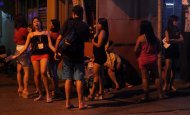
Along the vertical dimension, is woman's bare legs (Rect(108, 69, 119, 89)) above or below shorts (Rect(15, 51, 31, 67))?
below

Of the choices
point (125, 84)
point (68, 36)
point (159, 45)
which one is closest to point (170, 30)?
point (159, 45)

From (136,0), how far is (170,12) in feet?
3.93

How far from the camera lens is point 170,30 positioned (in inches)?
442

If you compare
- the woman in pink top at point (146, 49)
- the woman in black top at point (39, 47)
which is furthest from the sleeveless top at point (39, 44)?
the woman in pink top at point (146, 49)

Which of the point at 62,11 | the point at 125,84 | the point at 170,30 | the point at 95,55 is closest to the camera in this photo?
the point at 95,55

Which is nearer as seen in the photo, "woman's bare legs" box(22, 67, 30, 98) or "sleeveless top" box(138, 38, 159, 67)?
"sleeveless top" box(138, 38, 159, 67)

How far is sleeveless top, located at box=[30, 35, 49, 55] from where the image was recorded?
32.5 ft

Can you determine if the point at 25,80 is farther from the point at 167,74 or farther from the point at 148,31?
the point at 167,74

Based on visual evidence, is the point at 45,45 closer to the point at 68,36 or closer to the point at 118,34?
the point at 68,36

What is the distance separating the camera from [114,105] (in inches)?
383

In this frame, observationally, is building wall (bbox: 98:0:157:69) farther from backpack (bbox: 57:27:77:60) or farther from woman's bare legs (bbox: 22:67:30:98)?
backpack (bbox: 57:27:77:60)

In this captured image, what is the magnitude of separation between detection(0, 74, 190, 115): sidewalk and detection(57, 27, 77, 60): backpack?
1222mm

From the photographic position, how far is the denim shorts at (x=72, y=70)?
29.9ft

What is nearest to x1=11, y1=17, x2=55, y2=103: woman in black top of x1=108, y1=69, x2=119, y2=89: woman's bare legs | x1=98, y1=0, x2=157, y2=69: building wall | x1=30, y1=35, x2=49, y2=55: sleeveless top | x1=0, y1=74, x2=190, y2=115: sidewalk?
x1=30, y1=35, x2=49, y2=55: sleeveless top
